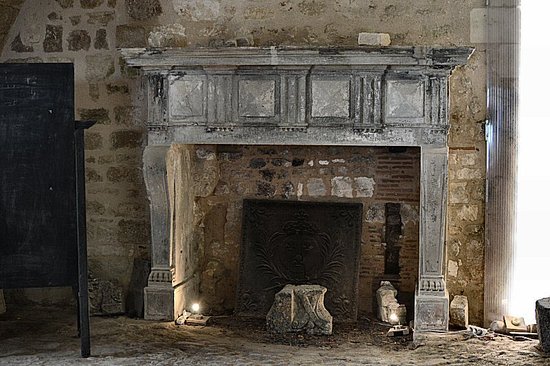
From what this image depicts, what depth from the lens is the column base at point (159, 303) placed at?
5.50 meters

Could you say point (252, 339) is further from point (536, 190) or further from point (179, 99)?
point (536, 190)

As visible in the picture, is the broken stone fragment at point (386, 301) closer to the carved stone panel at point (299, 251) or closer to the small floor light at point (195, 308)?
the carved stone panel at point (299, 251)

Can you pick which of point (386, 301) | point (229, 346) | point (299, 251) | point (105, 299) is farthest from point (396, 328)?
point (105, 299)

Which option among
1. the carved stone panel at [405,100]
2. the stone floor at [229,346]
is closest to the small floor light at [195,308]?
the stone floor at [229,346]

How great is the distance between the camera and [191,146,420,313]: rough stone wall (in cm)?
573

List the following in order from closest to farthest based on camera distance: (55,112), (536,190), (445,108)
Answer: (55,112)
(445,108)
(536,190)

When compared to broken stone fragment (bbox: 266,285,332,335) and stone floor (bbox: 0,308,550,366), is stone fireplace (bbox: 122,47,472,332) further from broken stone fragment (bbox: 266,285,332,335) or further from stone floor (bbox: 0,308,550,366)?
broken stone fragment (bbox: 266,285,332,335)

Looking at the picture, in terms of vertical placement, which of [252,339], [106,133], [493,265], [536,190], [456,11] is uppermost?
[456,11]

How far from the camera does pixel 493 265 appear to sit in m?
5.41

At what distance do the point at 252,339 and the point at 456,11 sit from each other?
2.64 m

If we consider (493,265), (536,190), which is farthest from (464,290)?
(536,190)

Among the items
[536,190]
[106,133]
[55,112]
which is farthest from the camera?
[106,133]

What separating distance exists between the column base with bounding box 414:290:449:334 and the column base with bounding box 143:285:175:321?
1.70 m

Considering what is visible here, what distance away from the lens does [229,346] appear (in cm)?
488
